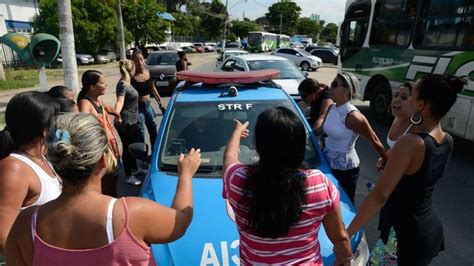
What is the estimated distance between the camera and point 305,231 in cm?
144

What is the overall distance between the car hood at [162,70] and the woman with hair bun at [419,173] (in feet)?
37.6

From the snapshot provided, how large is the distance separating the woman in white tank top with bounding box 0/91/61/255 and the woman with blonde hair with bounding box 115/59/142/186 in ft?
9.22

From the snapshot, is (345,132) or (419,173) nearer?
(419,173)

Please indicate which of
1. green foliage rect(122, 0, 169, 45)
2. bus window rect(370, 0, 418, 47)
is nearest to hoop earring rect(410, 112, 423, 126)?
bus window rect(370, 0, 418, 47)

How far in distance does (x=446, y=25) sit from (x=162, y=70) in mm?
9314

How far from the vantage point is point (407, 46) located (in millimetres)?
7316

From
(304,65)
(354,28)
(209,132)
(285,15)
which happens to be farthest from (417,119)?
(285,15)

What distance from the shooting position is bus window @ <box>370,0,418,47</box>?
728cm

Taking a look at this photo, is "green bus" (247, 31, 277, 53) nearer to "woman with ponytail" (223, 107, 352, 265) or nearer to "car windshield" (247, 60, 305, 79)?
"car windshield" (247, 60, 305, 79)

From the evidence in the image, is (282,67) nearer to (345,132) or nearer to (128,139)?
(128,139)

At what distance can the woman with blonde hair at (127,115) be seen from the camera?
481cm

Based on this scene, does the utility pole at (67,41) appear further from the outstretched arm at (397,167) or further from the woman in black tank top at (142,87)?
the outstretched arm at (397,167)

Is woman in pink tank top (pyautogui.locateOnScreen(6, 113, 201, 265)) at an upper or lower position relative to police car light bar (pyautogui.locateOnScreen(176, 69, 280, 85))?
lower

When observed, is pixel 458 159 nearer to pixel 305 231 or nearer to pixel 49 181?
pixel 305 231
